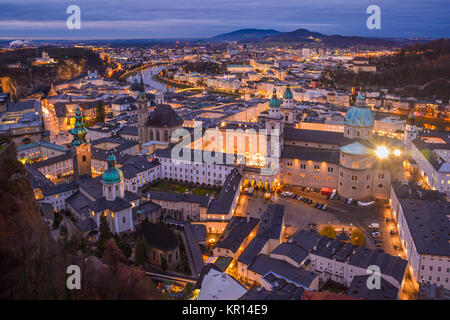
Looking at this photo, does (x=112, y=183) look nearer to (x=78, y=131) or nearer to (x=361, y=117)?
(x=78, y=131)

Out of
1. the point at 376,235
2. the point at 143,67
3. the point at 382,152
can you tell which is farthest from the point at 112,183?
the point at 143,67

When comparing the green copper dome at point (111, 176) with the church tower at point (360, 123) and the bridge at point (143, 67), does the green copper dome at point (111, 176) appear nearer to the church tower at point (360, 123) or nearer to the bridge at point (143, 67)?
the church tower at point (360, 123)

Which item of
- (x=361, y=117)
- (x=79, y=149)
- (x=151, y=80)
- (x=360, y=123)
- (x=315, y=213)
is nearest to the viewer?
(x=315, y=213)

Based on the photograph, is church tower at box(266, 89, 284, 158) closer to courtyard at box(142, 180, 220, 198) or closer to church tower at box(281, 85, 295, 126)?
church tower at box(281, 85, 295, 126)

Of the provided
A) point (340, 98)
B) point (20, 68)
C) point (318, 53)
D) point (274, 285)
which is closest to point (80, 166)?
point (274, 285)

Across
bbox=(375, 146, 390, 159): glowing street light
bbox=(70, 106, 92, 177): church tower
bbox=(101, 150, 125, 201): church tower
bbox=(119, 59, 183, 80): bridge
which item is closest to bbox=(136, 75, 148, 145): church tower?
bbox=(70, 106, 92, 177): church tower
